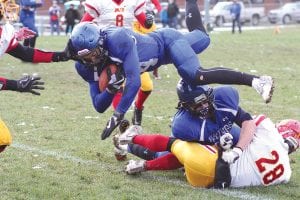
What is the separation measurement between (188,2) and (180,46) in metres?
0.77

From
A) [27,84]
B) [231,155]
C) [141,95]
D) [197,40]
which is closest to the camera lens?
[231,155]

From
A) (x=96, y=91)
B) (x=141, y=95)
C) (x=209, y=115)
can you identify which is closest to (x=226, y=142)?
(x=209, y=115)

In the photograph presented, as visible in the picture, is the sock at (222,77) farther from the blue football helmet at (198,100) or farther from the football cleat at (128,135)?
the football cleat at (128,135)

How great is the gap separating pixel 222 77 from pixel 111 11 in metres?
2.54

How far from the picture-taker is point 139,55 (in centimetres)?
532

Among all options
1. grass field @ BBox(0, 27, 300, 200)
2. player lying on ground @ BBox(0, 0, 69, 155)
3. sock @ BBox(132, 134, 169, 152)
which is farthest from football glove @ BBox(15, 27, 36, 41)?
sock @ BBox(132, 134, 169, 152)

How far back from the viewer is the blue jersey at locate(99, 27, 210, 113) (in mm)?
4859

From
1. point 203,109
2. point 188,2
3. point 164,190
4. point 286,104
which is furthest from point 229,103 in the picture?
point 286,104

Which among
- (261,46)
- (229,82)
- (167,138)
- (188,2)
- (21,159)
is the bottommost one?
(261,46)

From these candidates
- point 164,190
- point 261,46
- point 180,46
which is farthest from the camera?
point 261,46

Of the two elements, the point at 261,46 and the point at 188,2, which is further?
the point at 261,46

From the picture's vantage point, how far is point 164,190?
4.78 meters

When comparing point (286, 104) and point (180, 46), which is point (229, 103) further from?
point (286, 104)

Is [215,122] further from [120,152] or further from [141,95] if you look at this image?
[141,95]
